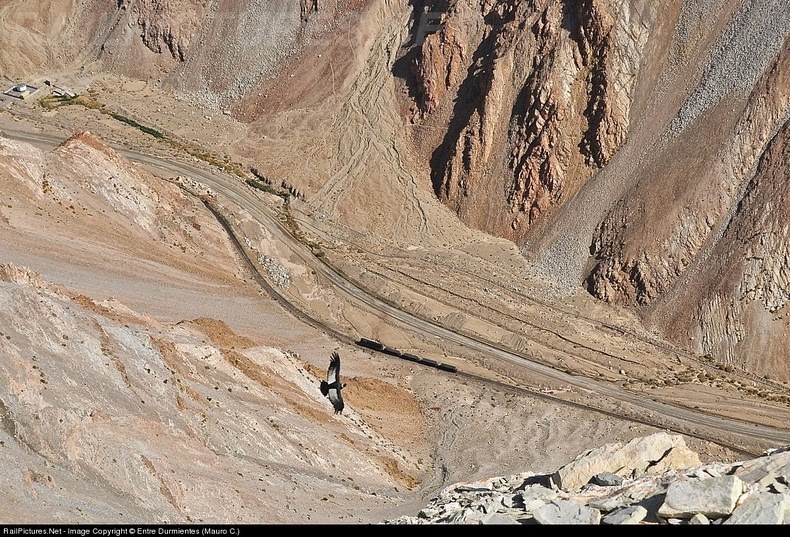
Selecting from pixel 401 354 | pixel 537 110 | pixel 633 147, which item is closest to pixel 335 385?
pixel 401 354

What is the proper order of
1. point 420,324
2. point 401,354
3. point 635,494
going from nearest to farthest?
point 635,494 → point 401,354 → point 420,324

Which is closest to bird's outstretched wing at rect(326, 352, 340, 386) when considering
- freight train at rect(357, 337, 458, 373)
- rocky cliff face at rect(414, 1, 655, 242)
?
freight train at rect(357, 337, 458, 373)

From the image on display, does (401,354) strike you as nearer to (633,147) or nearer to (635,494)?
(633,147)

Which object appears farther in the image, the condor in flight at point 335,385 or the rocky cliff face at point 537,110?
the rocky cliff face at point 537,110

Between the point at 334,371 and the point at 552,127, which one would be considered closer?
the point at 334,371

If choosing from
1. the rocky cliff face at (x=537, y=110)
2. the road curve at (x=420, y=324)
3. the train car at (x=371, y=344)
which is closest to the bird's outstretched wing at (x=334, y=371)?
the train car at (x=371, y=344)

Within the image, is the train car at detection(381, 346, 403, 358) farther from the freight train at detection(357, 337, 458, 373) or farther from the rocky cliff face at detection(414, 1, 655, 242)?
the rocky cliff face at detection(414, 1, 655, 242)

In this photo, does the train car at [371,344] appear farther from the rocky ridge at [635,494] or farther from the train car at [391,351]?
the rocky ridge at [635,494]

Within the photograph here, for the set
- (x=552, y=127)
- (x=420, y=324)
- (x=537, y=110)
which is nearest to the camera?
(x=420, y=324)
